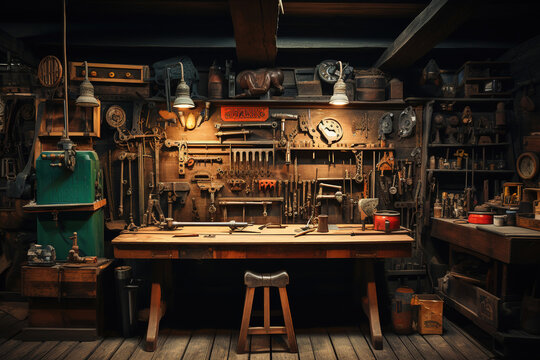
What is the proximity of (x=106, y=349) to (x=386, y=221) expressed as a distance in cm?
323

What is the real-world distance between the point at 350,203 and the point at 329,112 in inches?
49.6

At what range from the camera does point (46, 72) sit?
3809mm

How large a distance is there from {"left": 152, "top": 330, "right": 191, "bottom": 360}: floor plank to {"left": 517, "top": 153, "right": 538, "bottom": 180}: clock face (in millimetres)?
4349

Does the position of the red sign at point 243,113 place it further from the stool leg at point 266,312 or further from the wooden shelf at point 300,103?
the stool leg at point 266,312

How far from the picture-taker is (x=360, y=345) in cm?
342

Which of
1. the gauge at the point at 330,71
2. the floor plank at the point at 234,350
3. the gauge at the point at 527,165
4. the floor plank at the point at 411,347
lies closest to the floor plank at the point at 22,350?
the floor plank at the point at 234,350

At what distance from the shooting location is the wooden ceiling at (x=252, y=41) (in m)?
3.77

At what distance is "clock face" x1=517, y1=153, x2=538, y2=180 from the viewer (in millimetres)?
3857

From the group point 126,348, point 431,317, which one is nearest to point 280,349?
point 126,348

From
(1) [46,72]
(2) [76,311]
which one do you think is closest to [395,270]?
(2) [76,311]

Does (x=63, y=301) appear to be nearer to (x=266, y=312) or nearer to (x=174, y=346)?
(x=174, y=346)

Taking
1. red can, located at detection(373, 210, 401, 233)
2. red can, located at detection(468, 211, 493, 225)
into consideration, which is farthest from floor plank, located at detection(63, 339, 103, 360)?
red can, located at detection(468, 211, 493, 225)

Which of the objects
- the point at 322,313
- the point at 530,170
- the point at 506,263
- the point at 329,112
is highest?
the point at 329,112

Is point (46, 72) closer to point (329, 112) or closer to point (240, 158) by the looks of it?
point (240, 158)
